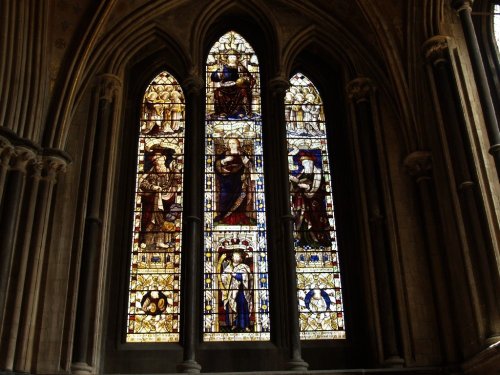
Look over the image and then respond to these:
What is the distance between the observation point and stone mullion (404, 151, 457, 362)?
8.48 metres

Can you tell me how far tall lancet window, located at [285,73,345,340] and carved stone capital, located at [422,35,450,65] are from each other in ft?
7.06

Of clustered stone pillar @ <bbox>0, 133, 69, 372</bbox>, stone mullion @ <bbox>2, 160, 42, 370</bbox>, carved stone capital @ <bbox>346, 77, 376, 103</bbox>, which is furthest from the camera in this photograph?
carved stone capital @ <bbox>346, 77, 376, 103</bbox>

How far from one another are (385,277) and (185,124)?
3746mm

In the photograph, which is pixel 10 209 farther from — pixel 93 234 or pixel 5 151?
pixel 93 234

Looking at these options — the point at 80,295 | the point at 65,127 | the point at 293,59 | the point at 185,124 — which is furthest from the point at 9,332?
the point at 293,59

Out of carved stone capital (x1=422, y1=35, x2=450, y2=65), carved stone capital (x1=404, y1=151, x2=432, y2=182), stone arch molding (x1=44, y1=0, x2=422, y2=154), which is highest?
stone arch molding (x1=44, y1=0, x2=422, y2=154)

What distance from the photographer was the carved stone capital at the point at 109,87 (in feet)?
33.6

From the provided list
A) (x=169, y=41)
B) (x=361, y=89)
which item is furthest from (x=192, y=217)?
(x=361, y=89)

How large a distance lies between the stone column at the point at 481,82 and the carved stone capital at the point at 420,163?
1.41m

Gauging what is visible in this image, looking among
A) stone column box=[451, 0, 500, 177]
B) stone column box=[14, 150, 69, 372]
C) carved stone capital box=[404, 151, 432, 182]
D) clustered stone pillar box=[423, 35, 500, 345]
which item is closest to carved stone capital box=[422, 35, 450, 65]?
clustered stone pillar box=[423, 35, 500, 345]

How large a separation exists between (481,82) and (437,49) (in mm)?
1262

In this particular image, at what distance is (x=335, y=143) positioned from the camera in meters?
10.6

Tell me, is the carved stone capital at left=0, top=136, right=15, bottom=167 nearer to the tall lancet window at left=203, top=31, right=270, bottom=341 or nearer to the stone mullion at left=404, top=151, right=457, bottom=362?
the tall lancet window at left=203, top=31, right=270, bottom=341

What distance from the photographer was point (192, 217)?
9.45m
